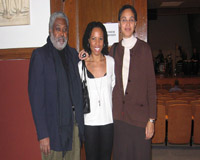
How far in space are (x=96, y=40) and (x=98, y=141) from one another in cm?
93

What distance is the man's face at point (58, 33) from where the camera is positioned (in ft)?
5.37

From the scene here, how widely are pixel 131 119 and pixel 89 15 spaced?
133 cm

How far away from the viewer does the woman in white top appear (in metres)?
1.75

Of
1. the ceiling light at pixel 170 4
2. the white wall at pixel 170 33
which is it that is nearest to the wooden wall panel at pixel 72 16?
the ceiling light at pixel 170 4

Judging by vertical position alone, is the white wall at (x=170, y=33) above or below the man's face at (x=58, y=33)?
above

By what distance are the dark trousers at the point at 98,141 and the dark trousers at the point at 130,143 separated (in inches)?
2.9

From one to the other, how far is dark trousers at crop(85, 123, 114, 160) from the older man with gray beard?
3.9 inches

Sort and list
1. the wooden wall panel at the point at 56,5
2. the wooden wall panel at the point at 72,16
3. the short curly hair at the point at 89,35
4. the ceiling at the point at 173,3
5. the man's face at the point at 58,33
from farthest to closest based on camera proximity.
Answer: the ceiling at the point at 173,3 < the wooden wall panel at the point at 72,16 < the wooden wall panel at the point at 56,5 < the short curly hair at the point at 89,35 < the man's face at the point at 58,33

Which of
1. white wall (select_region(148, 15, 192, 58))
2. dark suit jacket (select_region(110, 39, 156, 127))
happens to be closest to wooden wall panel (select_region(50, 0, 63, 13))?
dark suit jacket (select_region(110, 39, 156, 127))

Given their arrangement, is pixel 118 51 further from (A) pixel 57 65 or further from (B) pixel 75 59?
(A) pixel 57 65

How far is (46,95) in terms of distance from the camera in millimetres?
1594

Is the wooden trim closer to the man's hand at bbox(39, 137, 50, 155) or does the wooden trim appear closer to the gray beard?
the gray beard

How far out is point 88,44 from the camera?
1.91 metres

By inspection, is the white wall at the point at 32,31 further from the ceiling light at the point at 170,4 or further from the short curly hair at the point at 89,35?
the ceiling light at the point at 170,4
